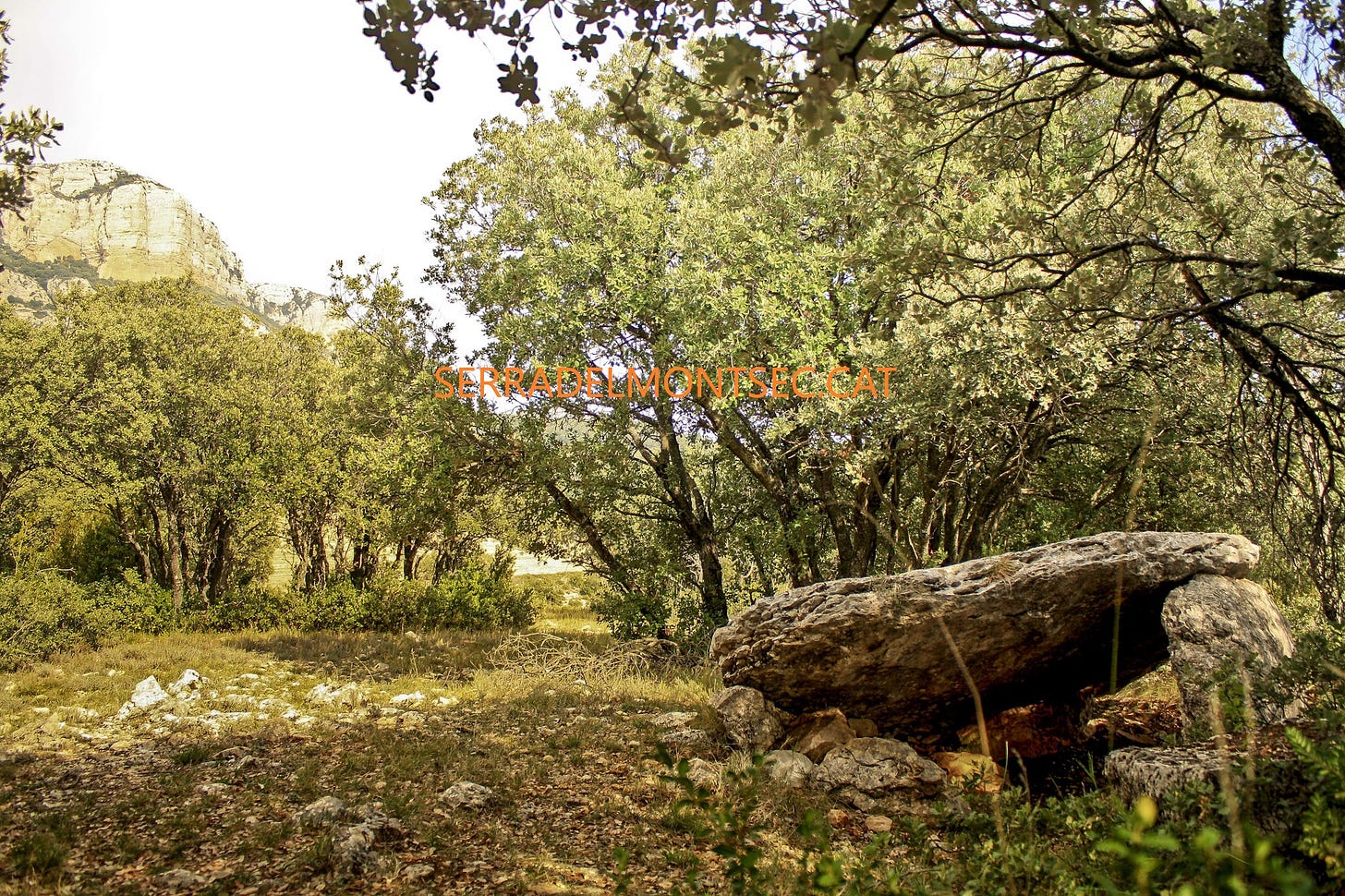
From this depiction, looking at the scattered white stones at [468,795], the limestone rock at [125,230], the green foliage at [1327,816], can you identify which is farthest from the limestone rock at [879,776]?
the limestone rock at [125,230]

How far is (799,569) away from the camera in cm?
1172

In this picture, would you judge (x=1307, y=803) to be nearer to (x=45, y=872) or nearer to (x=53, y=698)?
(x=45, y=872)

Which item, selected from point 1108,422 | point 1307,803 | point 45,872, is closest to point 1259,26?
point 1307,803

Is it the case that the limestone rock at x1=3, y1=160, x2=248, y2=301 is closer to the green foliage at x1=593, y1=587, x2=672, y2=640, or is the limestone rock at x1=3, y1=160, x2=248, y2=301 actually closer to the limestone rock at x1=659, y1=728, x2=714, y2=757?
the green foliage at x1=593, y1=587, x2=672, y2=640

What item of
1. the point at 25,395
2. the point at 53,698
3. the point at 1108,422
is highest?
the point at 25,395

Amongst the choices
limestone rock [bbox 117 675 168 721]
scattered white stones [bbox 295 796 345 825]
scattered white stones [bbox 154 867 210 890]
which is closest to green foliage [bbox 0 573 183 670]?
limestone rock [bbox 117 675 168 721]

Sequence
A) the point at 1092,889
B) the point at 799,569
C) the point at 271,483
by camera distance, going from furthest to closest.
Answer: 1. the point at 271,483
2. the point at 799,569
3. the point at 1092,889

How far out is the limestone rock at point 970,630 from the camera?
5703mm

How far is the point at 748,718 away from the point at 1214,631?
152 inches

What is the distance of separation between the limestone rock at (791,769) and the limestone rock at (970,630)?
0.84 metres

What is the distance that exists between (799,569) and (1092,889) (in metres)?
9.15

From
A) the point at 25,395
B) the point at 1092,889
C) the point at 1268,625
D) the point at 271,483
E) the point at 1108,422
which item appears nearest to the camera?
the point at 1092,889

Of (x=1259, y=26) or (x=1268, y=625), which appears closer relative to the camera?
(x=1259, y=26)

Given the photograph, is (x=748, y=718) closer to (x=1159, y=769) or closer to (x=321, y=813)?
(x=321, y=813)
